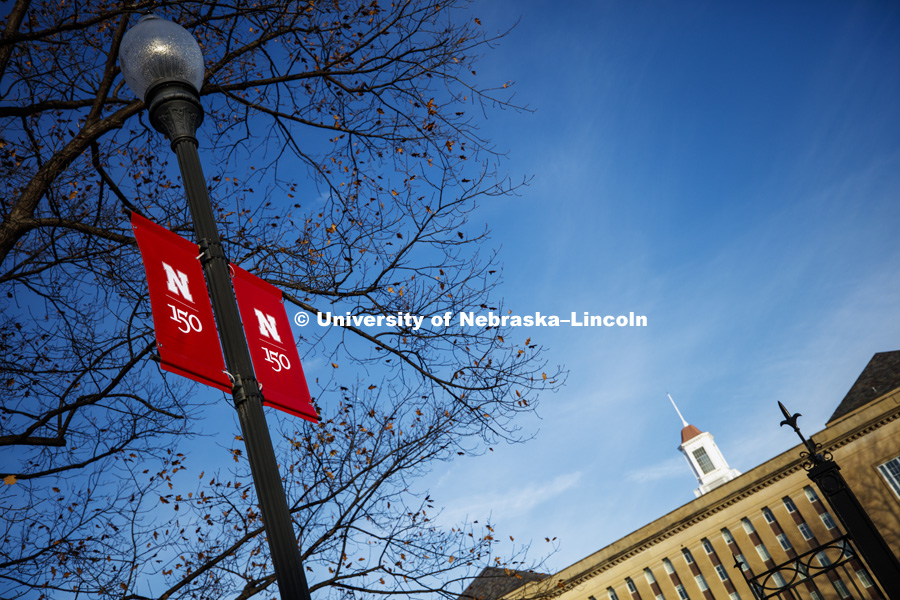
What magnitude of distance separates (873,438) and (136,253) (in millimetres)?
49348

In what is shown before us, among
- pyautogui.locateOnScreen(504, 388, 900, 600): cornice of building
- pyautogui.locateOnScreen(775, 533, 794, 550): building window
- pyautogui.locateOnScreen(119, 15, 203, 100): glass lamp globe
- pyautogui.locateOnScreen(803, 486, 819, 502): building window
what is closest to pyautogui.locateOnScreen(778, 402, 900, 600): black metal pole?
pyautogui.locateOnScreen(119, 15, 203, 100): glass lamp globe

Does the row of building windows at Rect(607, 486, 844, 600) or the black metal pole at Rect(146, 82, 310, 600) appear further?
the row of building windows at Rect(607, 486, 844, 600)

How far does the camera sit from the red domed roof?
89875 millimetres

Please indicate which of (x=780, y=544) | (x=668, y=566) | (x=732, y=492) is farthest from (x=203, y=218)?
(x=668, y=566)

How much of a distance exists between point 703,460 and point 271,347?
95.5m

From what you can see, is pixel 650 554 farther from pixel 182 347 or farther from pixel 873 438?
pixel 182 347

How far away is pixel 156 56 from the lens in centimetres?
381

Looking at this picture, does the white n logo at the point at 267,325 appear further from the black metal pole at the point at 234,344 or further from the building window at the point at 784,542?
the building window at the point at 784,542

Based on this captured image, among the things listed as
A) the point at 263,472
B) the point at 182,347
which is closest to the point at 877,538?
the point at 263,472

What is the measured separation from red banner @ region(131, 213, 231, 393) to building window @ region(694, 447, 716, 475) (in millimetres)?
95122

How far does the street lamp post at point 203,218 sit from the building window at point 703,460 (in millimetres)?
95122

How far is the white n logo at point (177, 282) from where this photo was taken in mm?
3471

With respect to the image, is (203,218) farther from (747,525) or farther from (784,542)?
(747,525)

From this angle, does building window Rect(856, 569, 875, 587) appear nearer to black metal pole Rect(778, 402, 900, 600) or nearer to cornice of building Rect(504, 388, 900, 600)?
cornice of building Rect(504, 388, 900, 600)
